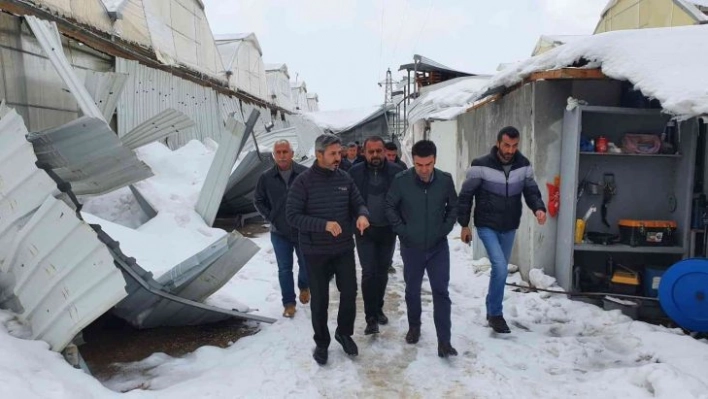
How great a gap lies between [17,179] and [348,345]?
2674 millimetres

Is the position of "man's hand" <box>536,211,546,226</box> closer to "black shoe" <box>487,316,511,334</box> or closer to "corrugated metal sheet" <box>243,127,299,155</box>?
"black shoe" <box>487,316,511,334</box>

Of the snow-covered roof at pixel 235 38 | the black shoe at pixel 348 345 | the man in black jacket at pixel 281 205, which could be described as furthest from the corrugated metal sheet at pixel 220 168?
the snow-covered roof at pixel 235 38

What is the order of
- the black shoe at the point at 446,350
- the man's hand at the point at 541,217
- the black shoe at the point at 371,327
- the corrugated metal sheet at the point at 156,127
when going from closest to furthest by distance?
the black shoe at the point at 446,350, the man's hand at the point at 541,217, the black shoe at the point at 371,327, the corrugated metal sheet at the point at 156,127

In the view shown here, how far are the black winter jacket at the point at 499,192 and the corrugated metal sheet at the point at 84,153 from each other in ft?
10.6

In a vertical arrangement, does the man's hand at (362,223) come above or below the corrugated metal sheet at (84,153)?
below

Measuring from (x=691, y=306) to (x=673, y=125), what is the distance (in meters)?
2.13

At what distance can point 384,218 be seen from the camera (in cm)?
432

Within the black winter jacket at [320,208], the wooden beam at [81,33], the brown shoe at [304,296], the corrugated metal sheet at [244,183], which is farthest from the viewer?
the corrugated metal sheet at [244,183]

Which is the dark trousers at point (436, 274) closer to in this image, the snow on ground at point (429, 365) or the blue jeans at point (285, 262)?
the snow on ground at point (429, 365)

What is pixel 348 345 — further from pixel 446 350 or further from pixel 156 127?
pixel 156 127

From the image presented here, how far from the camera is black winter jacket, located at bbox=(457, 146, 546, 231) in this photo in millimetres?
4281

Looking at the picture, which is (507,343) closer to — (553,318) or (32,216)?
(553,318)

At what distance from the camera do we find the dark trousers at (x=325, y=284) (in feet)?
12.1

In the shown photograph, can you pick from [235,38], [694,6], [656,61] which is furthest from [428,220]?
[235,38]
